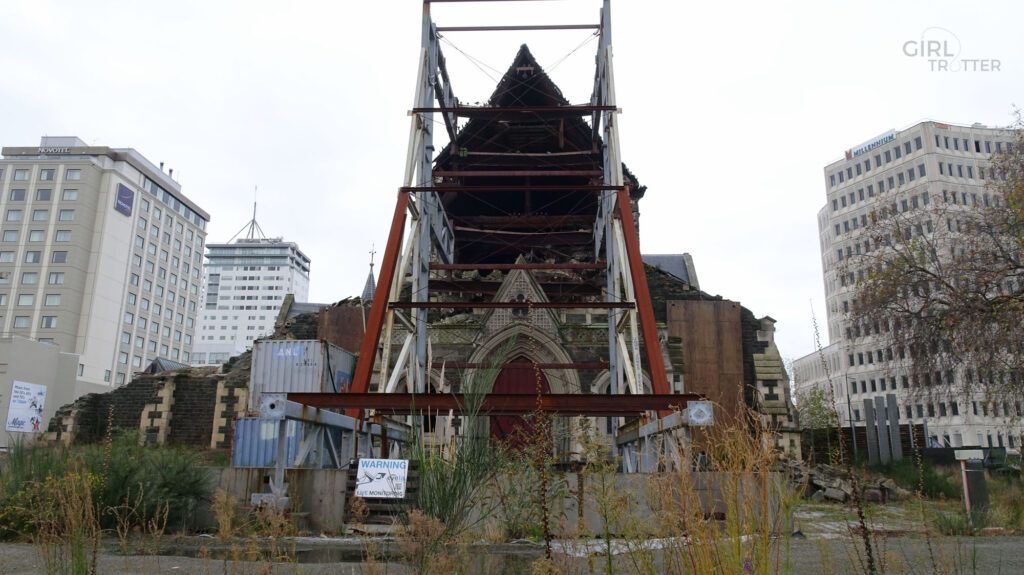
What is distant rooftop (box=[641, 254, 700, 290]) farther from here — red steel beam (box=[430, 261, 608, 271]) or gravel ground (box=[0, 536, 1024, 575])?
gravel ground (box=[0, 536, 1024, 575])

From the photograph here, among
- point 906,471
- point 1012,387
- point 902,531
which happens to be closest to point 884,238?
point 1012,387

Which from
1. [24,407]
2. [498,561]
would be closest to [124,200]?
[24,407]

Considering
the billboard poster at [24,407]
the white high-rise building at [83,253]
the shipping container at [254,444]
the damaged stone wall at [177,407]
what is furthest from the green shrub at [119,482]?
the white high-rise building at [83,253]

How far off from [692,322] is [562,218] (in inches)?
228

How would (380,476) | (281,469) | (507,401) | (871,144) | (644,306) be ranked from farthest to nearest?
(871,144) → (644,306) → (507,401) → (281,469) → (380,476)

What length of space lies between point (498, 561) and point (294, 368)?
1297 cm

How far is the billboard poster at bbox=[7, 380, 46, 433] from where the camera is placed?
2378 cm

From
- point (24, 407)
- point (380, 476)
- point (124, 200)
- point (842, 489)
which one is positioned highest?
point (124, 200)

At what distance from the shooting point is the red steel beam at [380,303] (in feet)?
38.4

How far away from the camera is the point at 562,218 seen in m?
19.3

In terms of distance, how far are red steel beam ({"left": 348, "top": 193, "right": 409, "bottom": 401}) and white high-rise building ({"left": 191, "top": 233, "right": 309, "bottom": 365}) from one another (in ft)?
513

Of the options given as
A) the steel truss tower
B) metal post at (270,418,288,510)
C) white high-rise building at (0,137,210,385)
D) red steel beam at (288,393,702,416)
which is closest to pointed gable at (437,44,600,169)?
the steel truss tower

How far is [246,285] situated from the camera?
580 ft

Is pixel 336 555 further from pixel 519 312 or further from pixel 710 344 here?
pixel 710 344
